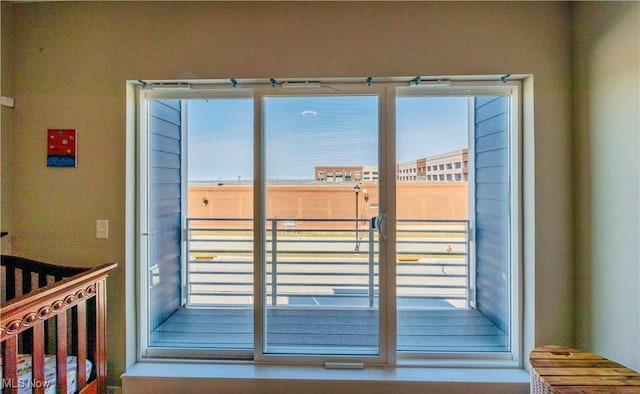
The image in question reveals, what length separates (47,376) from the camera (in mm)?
1518

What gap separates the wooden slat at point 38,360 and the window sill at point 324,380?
68 centimetres

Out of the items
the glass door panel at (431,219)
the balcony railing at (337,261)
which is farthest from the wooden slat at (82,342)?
the glass door panel at (431,219)

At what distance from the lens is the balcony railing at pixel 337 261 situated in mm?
2123

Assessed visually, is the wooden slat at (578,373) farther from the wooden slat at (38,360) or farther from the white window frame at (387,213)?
the wooden slat at (38,360)

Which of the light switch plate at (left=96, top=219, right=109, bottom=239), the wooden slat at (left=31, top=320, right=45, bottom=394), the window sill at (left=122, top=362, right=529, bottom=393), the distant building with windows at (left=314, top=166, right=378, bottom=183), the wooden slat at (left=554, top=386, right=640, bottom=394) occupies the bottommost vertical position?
the window sill at (left=122, top=362, right=529, bottom=393)

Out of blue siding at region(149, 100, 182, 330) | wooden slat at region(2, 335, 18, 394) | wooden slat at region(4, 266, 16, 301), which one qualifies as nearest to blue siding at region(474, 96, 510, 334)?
blue siding at region(149, 100, 182, 330)

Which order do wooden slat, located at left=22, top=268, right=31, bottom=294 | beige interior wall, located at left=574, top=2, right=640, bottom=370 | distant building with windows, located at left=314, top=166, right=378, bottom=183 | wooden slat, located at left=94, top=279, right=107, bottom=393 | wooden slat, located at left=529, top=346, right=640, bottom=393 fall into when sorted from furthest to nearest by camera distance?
distant building with windows, located at left=314, top=166, right=378, bottom=183 → wooden slat, located at left=22, top=268, right=31, bottom=294 → wooden slat, located at left=94, top=279, right=107, bottom=393 → beige interior wall, located at left=574, top=2, right=640, bottom=370 → wooden slat, located at left=529, top=346, right=640, bottom=393

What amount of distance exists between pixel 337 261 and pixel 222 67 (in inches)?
58.4

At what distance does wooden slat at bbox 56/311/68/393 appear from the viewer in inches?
58.0

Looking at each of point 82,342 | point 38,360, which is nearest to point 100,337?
point 82,342

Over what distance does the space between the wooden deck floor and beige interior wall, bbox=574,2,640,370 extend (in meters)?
0.60

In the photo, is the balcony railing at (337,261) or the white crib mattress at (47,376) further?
the balcony railing at (337,261)

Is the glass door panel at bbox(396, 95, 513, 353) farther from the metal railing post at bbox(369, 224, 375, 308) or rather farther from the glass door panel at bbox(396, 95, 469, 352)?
the metal railing post at bbox(369, 224, 375, 308)

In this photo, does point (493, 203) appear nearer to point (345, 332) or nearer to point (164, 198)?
point (345, 332)
